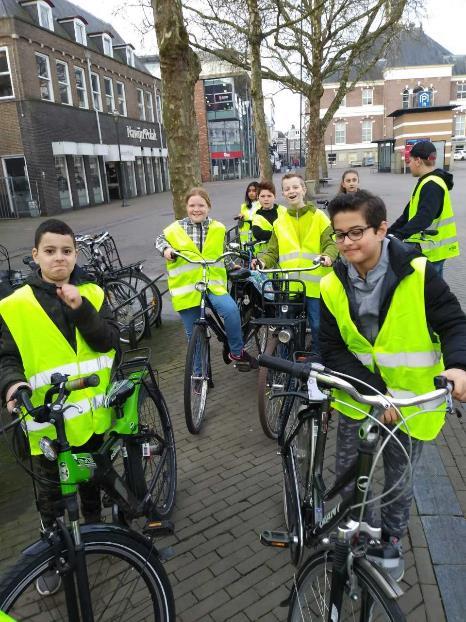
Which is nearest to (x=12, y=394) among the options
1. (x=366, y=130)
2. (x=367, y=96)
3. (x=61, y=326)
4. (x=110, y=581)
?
(x=61, y=326)

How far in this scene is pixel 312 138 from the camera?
2336 centimetres

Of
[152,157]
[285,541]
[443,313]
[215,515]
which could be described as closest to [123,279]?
[215,515]

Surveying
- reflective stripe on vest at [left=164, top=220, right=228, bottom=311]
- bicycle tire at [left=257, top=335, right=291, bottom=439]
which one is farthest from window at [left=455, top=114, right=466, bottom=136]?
bicycle tire at [left=257, top=335, right=291, bottom=439]

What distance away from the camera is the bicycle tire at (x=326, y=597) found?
168cm

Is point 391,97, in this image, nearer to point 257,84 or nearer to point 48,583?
point 257,84

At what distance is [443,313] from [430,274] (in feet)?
0.54

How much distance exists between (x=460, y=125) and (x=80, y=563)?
254 feet

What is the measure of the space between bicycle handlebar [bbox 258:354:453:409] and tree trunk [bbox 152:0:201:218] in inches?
237

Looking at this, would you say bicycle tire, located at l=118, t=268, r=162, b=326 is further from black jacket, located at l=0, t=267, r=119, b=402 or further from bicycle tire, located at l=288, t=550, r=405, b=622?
bicycle tire, located at l=288, t=550, r=405, b=622

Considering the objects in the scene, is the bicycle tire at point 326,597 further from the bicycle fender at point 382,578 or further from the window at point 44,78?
the window at point 44,78

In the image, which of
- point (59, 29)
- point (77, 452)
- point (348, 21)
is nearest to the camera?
point (77, 452)

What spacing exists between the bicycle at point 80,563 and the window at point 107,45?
3199 centimetres

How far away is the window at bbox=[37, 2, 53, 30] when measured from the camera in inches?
900

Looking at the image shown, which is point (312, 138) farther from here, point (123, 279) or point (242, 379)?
point (242, 379)
